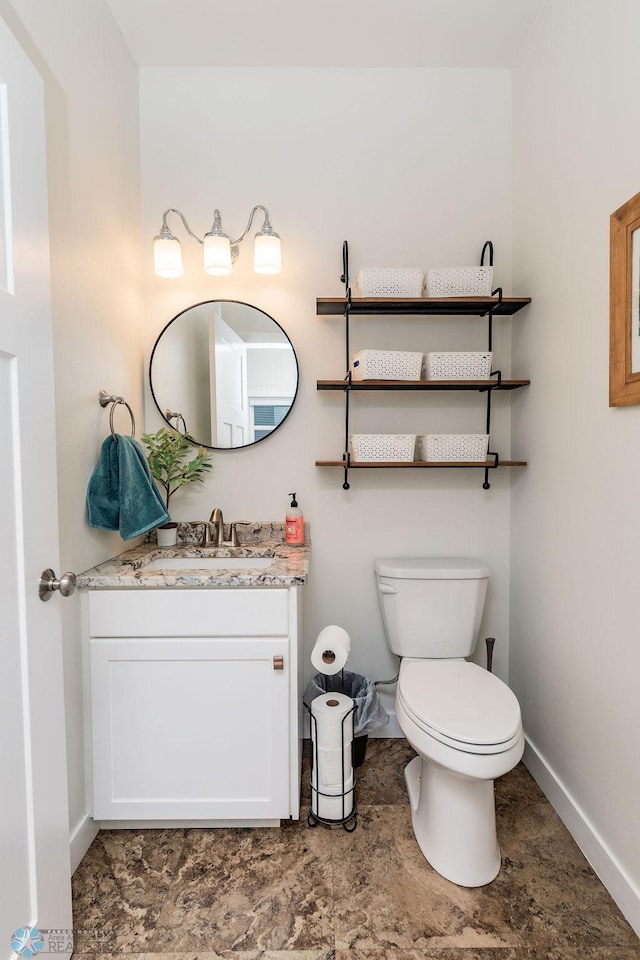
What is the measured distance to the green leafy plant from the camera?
1989mm

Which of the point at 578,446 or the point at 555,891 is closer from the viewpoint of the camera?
the point at 555,891

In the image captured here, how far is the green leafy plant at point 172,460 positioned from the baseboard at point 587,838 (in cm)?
165

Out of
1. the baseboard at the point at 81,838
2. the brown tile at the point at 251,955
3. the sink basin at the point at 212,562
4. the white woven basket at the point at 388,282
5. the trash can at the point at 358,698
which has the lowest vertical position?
the brown tile at the point at 251,955

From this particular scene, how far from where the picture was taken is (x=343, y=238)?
2104mm

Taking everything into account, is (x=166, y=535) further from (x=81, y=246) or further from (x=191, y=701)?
(x=81, y=246)

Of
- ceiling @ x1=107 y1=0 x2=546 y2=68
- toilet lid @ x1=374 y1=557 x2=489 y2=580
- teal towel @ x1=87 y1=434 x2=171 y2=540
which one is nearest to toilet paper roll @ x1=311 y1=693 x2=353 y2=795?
toilet lid @ x1=374 y1=557 x2=489 y2=580

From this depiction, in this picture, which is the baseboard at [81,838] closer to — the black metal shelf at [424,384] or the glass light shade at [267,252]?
the black metal shelf at [424,384]

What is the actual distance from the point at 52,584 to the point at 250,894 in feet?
3.40

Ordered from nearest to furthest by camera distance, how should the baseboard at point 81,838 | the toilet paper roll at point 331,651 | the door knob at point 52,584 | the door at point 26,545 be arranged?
the door at point 26,545 < the door knob at point 52,584 < the baseboard at point 81,838 < the toilet paper roll at point 331,651

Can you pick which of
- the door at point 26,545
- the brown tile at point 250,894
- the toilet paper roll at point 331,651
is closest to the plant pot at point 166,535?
the toilet paper roll at point 331,651

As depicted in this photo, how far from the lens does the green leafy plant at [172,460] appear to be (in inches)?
78.3

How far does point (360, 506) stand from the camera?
2154 mm

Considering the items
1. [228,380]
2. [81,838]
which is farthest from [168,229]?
[81,838]

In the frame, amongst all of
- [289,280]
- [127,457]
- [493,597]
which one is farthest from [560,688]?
[289,280]
